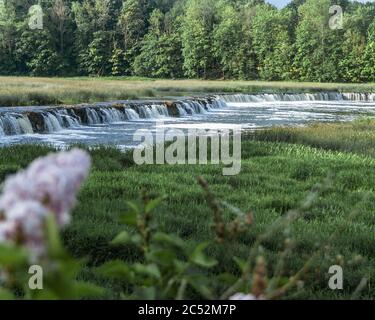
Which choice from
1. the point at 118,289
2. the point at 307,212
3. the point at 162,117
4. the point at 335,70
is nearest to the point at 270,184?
the point at 307,212

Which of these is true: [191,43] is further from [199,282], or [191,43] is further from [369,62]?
[199,282]

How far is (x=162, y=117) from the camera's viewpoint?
33.9 m

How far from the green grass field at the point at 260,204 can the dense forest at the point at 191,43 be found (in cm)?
6856

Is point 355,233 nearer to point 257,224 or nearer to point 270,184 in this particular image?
point 257,224

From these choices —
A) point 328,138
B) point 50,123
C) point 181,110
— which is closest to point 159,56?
point 181,110

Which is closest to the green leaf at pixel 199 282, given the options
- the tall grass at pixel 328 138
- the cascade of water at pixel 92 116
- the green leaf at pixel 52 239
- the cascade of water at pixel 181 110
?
the green leaf at pixel 52 239

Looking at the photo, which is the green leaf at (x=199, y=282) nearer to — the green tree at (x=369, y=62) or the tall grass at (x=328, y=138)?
the tall grass at (x=328, y=138)

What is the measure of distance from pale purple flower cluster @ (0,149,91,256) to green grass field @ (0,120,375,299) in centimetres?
174

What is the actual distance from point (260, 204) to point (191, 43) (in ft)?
276

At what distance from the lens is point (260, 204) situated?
32.4ft

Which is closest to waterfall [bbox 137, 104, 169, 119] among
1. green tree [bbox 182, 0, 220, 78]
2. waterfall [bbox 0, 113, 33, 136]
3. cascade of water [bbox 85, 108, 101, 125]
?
cascade of water [bbox 85, 108, 101, 125]

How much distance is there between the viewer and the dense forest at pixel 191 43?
274ft

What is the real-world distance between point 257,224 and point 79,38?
296 ft
